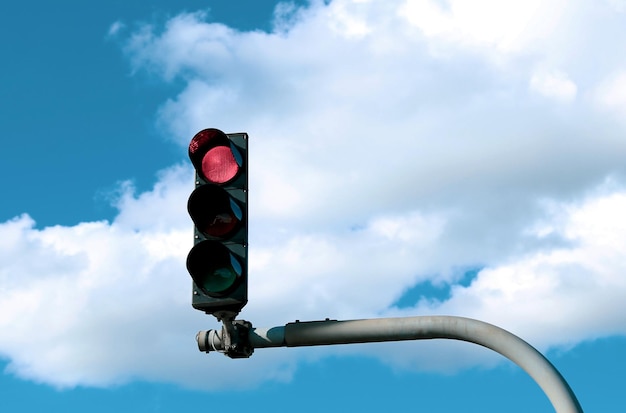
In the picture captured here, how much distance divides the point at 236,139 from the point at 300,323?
1.17 m

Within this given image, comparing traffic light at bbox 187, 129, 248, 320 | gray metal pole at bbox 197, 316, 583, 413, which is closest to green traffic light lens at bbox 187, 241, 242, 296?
traffic light at bbox 187, 129, 248, 320

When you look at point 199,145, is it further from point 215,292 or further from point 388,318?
point 388,318

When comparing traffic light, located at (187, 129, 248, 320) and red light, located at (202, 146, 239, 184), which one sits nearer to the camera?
traffic light, located at (187, 129, 248, 320)

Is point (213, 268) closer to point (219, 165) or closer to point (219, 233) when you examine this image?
point (219, 233)

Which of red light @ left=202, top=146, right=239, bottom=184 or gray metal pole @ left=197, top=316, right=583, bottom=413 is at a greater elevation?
red light @ left=202, top=146, right=239, bottom=184

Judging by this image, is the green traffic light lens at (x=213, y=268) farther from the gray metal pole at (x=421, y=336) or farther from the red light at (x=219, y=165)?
the gray metal pole at (x=421, y=336)

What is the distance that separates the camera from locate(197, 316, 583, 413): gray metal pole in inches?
215

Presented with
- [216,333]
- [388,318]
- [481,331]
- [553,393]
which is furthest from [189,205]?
[553,393]

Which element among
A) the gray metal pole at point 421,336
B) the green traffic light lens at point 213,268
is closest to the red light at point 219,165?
the green traffic light lens at point 213,268

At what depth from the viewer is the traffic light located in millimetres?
5461

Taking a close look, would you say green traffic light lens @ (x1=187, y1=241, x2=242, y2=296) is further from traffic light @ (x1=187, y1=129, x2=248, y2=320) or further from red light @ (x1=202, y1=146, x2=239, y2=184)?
red light @ (x1=202, y1=146, x2=239, y2=184)

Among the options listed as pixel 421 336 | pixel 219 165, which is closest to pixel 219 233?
pixel 219 165

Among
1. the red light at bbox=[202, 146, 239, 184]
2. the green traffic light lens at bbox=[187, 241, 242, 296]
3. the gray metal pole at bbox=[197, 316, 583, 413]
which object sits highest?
the red light at bbox=[202, 146, 239, 184]

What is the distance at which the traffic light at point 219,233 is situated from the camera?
5461 millimetres
